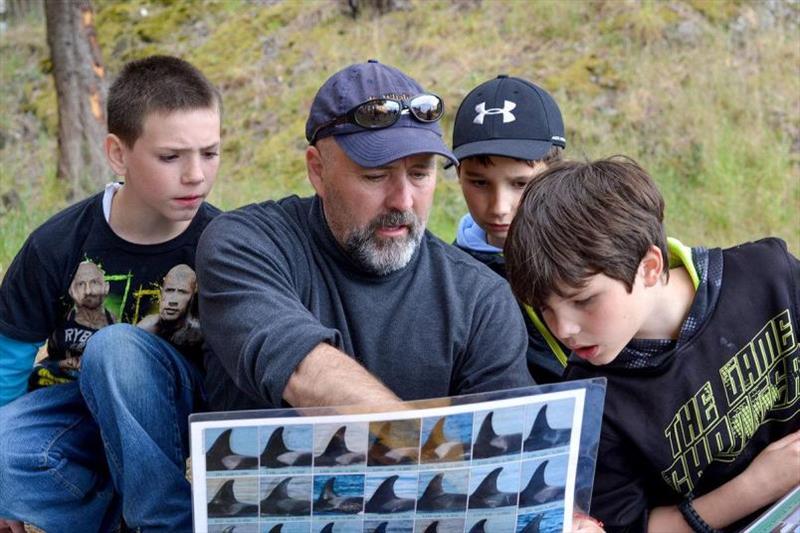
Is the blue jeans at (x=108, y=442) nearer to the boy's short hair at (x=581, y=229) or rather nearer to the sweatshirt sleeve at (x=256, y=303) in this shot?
the sweatshirt sleeve at (x=256, y=303)

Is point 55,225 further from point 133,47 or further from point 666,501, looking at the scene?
point 133,47

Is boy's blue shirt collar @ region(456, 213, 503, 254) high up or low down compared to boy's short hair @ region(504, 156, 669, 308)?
down

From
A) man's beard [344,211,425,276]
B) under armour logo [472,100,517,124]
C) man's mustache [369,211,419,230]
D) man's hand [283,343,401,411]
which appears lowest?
man's hand [283,343,401,411]

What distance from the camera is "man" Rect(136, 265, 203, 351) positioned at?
120 inches

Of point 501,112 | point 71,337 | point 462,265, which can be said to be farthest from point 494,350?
point 71,337

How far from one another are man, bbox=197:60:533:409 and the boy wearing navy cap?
0.48 meters

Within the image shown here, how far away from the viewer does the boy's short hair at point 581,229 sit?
2.41m

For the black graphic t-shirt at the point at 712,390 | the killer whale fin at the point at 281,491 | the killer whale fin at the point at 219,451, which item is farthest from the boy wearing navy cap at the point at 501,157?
the killer whale fin at the point at 219,451

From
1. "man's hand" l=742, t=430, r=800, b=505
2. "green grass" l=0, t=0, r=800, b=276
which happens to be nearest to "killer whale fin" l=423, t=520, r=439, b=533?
"man's hand" l=742, t=430, r=800, b=505

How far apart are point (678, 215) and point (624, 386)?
4.71m

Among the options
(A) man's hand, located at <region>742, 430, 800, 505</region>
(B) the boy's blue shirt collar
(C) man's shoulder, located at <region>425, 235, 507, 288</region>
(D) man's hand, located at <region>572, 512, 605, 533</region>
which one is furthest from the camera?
(B) the boy's blue shirt collar

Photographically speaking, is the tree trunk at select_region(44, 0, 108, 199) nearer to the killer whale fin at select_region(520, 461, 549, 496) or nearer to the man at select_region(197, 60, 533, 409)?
the man at select_region(197, 60, 533, 409)

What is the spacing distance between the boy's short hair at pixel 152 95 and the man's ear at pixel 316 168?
1.90 feet

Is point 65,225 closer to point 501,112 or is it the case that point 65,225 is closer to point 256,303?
point 256,303
